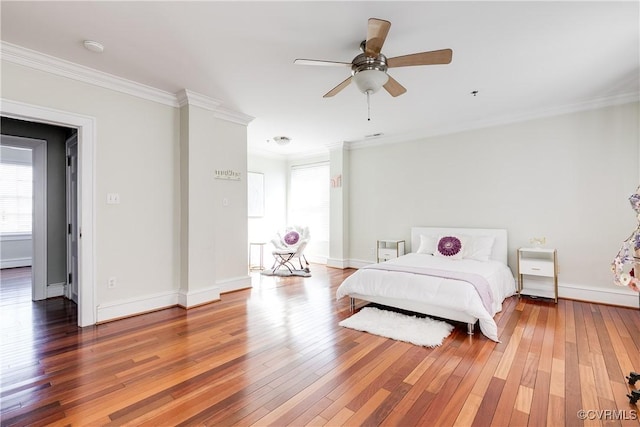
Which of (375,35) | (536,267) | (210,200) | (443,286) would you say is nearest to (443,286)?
(443,286)

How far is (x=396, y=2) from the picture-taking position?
7.14 feet

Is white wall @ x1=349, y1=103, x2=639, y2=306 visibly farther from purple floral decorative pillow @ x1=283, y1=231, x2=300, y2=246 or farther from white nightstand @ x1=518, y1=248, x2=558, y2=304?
purple floral decorative pillow @ x1=283, y1=231, x2=300, y2=246

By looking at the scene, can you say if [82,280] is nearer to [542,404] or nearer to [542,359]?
[542,404]

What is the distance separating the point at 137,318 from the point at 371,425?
3027 mm

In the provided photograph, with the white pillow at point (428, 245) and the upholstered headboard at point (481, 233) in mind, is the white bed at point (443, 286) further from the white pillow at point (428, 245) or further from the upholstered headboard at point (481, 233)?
the white pillow at point (428, 245)

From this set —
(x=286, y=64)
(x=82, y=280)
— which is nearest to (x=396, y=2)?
(x=286, y=64)

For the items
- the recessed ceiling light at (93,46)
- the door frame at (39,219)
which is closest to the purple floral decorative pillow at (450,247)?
the recessed ceiling light at (93,46)

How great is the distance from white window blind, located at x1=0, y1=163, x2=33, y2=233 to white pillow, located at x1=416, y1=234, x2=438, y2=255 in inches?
348

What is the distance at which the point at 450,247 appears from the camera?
4.56m

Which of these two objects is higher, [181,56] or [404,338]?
[181,56]

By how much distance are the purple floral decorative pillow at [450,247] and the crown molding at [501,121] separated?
1912 mm

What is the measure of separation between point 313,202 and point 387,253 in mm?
2371

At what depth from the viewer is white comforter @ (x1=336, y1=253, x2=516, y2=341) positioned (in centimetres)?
294

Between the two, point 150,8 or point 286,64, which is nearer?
point 150,8
